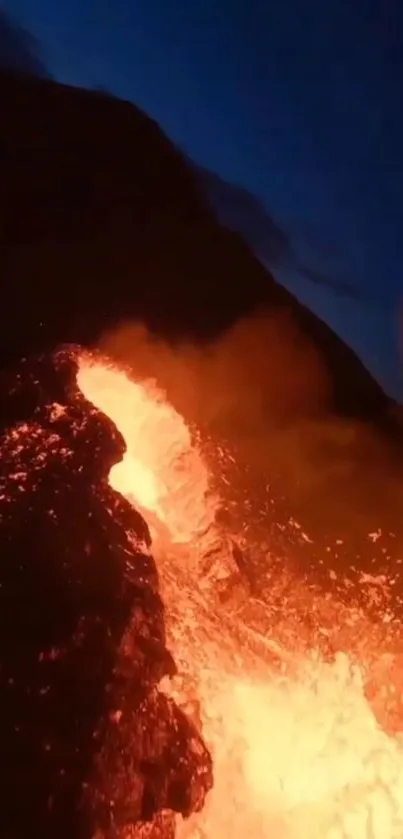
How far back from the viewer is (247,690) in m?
2.71

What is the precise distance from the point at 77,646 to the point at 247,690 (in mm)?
654

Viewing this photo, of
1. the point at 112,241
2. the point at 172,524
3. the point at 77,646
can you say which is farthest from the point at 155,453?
the point at 77,646

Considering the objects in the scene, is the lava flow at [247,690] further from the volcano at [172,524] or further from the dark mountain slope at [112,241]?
the dark mountain slope at [112,241]

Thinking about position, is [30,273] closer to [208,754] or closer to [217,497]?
[217,497]

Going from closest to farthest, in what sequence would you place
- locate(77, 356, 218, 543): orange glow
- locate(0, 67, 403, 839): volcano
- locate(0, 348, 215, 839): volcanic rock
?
locate(0, 348, 215, 839): volcanic rock
locate(0, 67, 403, 839): volcano
locate(77, 356, 218, 543): orange glow

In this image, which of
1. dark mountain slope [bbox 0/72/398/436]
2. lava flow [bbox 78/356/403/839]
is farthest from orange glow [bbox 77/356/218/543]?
dark mountain slope [bbox 0/72/398/436]

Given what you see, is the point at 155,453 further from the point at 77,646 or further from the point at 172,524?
the point at 77,646

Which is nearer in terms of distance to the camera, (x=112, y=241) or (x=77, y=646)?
(x=77, y=646)

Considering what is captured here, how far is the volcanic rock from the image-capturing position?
2.13m

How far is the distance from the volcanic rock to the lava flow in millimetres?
163

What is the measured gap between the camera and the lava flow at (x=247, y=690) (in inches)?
101

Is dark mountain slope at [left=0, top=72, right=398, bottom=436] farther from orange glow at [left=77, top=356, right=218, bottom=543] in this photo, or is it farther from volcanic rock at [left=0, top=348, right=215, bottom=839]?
volcanic rock at [left=0, top=348, right=215, bottom=839]

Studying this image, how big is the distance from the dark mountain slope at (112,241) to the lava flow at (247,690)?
0.26 meters

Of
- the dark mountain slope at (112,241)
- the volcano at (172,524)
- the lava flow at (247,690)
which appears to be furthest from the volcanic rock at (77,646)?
the dark mountain slope at (112,241)
